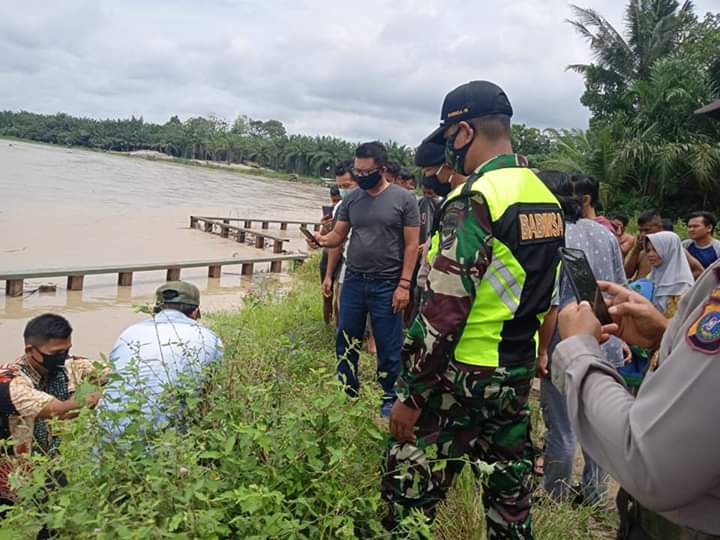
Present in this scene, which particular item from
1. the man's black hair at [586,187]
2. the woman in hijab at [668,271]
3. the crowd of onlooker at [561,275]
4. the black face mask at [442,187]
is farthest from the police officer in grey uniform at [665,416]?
the woman in hijab at [668,271]

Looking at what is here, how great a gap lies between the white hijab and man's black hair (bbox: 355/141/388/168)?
2.10m

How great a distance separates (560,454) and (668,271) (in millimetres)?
1922

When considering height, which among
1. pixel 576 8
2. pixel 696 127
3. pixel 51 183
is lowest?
pixel 51 183

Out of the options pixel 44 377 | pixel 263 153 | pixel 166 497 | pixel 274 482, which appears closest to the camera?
pixel 166 497

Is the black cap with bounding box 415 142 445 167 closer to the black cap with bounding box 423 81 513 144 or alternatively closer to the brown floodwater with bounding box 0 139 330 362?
the black cap with bounding box 423 81 513 144

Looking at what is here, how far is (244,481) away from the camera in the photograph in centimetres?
185

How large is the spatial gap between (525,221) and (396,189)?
2.10 m


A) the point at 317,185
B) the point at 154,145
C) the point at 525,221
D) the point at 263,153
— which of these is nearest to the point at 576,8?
the point at 525,221

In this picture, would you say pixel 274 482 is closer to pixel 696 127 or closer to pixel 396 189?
pixel 396 189

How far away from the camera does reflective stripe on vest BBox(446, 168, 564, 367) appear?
195 centimetres

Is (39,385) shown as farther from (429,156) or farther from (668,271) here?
(668,271)

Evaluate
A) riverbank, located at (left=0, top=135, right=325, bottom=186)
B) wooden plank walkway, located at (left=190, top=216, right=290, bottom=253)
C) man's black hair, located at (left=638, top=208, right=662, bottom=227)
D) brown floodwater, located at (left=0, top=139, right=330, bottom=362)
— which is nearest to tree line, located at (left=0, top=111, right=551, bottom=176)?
riverbank, located at (left=0, top=135, right=325, bottom=186)

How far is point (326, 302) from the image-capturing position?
5.63m

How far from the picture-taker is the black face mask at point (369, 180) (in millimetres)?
3961
